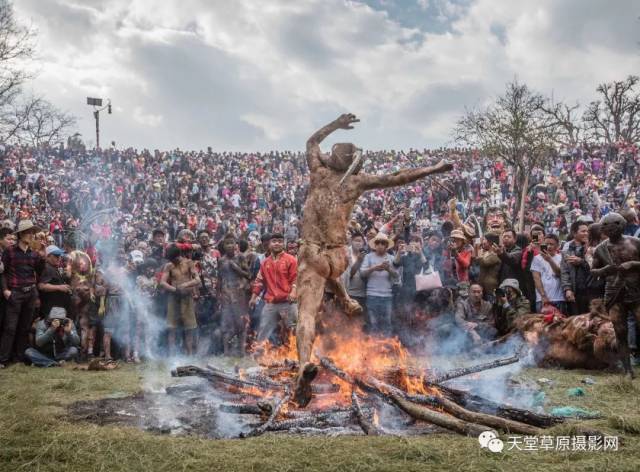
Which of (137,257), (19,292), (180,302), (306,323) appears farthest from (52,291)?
(306,323)

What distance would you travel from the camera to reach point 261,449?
4.56 m

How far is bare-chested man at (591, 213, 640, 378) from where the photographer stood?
7684 millimetres

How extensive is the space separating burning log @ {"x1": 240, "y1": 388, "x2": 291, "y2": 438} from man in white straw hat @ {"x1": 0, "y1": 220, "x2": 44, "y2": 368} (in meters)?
5.60

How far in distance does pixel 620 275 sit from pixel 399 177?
3574 mm

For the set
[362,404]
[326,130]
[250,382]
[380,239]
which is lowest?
[362,404]

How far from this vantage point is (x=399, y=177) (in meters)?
6.23

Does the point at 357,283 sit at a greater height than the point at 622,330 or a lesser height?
greater

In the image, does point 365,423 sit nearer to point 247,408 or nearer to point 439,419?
point 439,419

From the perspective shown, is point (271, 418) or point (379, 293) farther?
point (379, 293)

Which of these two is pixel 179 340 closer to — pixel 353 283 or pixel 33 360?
pixel 33 360

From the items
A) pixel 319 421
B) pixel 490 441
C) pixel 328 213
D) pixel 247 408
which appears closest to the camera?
pixel 490 441

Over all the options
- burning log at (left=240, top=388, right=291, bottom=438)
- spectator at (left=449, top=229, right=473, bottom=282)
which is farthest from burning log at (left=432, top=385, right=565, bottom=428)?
spectator at (left=449, top=229, right=473, bottom=282)

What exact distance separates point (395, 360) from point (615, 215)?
11.2 ft

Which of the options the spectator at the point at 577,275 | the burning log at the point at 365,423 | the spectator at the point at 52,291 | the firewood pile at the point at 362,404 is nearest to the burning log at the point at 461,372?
the firewood pile at the point at 362,404
